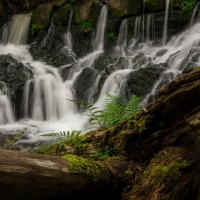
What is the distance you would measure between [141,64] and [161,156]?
831 cm

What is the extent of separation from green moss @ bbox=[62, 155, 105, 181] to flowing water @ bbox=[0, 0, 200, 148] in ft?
17.0

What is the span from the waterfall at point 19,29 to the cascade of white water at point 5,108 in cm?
555

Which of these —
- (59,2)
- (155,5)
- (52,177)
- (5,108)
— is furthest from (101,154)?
(59,2)

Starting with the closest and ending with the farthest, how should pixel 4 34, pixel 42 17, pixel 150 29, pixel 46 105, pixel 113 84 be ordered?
pixel 113 84 → pixel 46 105 → pixel 150 29 → pixel 42 17 → pixel 4 34

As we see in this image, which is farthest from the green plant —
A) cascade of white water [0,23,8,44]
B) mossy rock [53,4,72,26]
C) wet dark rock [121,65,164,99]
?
cascade of white water [0,23,8,44]

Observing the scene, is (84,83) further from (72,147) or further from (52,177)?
(52,177)

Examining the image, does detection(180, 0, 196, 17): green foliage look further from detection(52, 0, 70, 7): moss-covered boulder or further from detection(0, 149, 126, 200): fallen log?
detection(0, 149, 126, 200): fallen log

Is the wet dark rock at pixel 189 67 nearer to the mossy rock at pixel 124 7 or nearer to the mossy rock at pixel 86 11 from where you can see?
the mossy rock at pixel 124 7

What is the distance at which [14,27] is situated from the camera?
16406mm

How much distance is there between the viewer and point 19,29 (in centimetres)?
1619

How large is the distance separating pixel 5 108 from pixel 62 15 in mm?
6989

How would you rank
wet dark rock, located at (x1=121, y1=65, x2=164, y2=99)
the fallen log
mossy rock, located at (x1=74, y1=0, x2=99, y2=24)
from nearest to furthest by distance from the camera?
the fallen log, wet dark rock, located at (x1=121, y1=65, x2=164, y2=99), mossy rock, located at (x1=74, y1=0, x2=99, y2=24)

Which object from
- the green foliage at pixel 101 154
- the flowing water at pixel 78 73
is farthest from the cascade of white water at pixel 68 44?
the green foliage at pixel 101 154

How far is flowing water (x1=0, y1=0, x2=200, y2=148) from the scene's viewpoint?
30.1 ft
